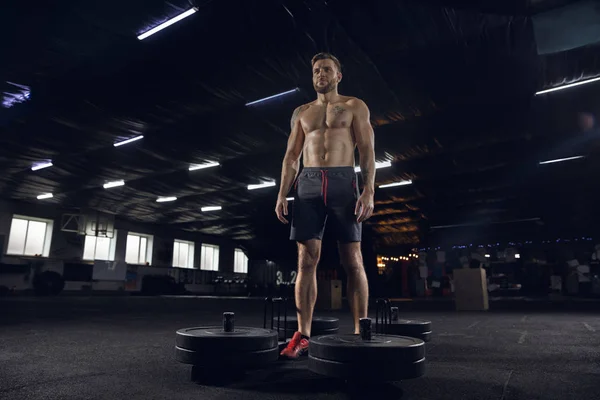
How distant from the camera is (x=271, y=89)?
5691 mm

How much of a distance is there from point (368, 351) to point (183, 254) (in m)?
20.3

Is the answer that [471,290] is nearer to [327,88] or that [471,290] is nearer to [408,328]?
[408,328]

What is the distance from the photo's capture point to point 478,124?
6770mm

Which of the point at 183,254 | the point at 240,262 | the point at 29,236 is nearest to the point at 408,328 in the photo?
the point at 29,236

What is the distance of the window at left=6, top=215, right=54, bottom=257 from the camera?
46.1 ft

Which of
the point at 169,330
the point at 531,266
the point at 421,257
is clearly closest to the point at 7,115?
the point at 169,330

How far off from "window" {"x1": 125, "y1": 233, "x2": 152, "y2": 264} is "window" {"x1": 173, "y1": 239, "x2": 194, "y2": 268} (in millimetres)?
1808

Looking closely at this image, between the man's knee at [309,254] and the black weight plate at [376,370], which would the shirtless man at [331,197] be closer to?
the man's knee at [309,254]

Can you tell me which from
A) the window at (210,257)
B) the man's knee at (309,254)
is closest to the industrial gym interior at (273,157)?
the man's knee at (309,254)

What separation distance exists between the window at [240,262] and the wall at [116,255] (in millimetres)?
514

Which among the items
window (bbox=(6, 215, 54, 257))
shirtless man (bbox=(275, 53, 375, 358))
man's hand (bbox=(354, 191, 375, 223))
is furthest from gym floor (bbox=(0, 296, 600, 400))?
window (bbox=(6, 215, 54, 257))

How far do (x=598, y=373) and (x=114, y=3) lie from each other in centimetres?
484

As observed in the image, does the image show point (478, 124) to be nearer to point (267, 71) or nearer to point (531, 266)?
point (267, 71)

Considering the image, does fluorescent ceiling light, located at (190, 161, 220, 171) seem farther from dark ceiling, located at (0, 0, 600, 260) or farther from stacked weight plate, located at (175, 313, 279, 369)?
stacked weight plate, located at (175, 313, 279, 369)
